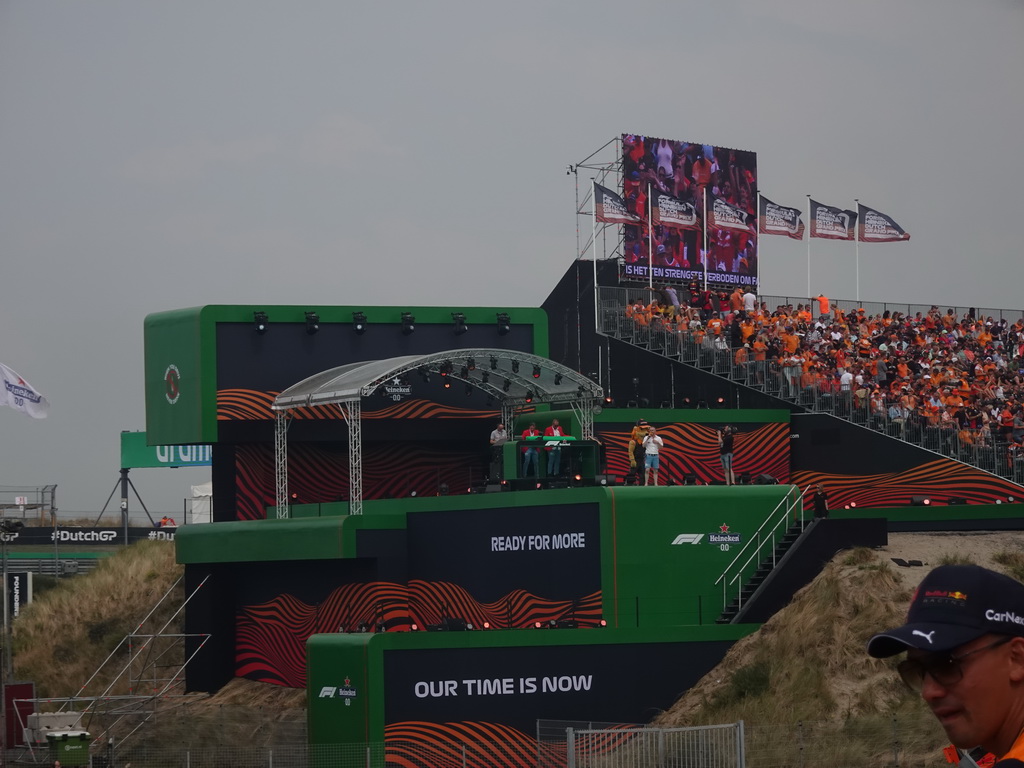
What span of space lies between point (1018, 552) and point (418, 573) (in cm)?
1216

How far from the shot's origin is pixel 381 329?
1614 inches

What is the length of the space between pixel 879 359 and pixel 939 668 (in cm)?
4128

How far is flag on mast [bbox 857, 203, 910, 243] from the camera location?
5981cm

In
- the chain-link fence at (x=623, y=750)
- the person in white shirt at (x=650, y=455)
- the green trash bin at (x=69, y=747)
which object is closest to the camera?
the chain-link fence at (x=623, y=750)

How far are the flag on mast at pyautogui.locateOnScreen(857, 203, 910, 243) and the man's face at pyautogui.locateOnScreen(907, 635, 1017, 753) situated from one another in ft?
186

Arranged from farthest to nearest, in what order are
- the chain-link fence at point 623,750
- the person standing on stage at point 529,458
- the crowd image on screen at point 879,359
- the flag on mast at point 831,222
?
the flag on mast at point 831,222, the crowd image on screen at point 879,359, the person standing on stage at point 529,458, the chain-link fence at point 623,750

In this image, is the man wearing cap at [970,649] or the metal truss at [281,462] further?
the metal truss at [281,462]

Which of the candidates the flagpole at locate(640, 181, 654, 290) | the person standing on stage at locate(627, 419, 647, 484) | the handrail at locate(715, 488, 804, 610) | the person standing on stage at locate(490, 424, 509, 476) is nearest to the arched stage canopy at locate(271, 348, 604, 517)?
the person standing on stage at locate(490, 424, 509, 476)

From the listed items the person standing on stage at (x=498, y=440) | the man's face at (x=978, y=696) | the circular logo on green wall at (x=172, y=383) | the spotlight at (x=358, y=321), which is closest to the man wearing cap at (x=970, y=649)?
the man's face at (x=978, y=696)

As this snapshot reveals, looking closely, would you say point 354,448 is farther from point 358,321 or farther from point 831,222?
point 831,222

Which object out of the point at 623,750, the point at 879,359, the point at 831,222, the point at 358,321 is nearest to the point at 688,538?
the point at 623,750

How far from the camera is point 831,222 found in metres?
59.2

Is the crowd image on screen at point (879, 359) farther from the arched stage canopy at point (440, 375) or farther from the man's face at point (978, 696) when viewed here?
the man's face at point (978, 696)

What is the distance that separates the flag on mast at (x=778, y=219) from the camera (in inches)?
2277
